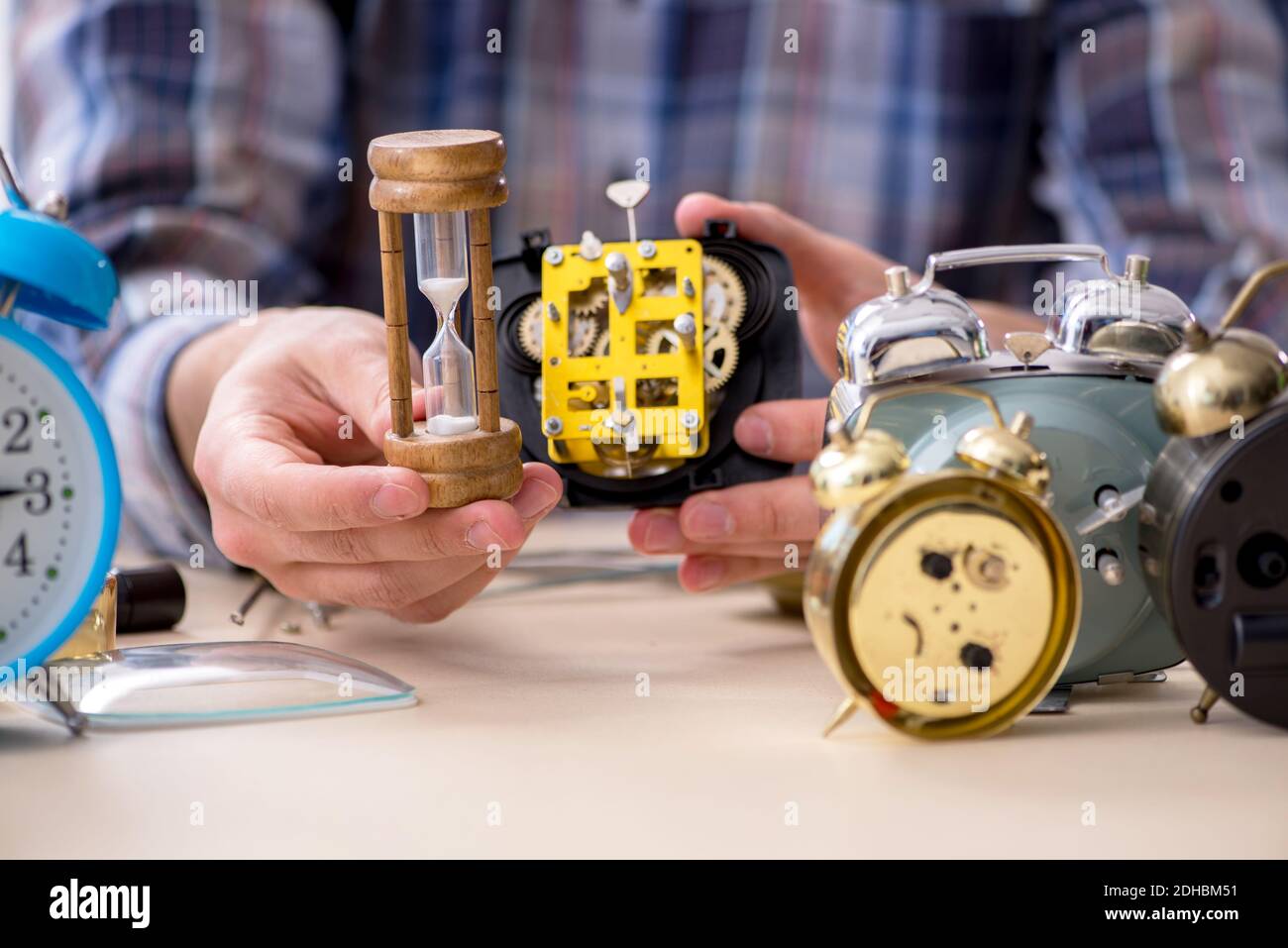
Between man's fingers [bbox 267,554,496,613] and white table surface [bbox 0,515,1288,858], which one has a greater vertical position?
man's fingers [bbox 267,554,496,613]

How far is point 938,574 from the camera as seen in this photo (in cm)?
56

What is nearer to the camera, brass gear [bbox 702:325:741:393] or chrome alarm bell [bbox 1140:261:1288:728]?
chrome alarm bell [bbox 1140:261:1288:728]

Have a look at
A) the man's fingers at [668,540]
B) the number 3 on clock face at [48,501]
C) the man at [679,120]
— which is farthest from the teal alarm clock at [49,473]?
the man at [679,120]

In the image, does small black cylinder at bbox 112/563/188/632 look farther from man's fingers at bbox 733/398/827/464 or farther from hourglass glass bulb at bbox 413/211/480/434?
man's fingers at bbox 733/398/827/464

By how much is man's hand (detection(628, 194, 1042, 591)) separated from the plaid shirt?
1.36ft

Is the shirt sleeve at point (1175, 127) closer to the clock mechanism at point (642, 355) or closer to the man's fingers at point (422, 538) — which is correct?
the clock mechanism at point (642, 355)

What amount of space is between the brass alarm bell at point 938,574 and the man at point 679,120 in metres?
0.70

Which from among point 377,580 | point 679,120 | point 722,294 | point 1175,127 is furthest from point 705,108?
point 377,580

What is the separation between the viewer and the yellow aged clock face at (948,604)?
1.81 ft

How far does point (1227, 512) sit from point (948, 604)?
4.7 inches

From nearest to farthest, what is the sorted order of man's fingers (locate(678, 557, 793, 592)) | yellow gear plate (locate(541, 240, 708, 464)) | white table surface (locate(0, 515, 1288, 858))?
1. white table surface (locate(0, 515, 1288, 858))
2. yellow gear plate (locate(541, 240, 708, 464))
3. man's fingers (locate(678, 557, 793, 592))

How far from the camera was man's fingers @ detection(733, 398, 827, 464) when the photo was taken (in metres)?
0.76

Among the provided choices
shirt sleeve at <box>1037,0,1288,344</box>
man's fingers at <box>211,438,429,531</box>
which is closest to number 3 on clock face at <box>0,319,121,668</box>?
man's fingers at <box>211,438,429,531</box>

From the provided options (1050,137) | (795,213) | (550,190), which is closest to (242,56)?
(550,190)
